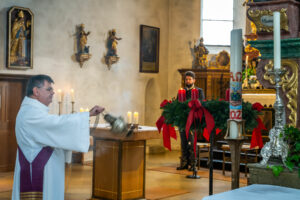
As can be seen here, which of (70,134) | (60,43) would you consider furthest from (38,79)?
(60,43)

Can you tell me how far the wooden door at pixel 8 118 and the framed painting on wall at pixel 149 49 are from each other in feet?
13.2

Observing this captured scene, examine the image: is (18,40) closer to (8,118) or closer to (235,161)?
(8,118)

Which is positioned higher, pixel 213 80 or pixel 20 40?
pixel 20 40

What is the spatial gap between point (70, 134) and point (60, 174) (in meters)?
0.44

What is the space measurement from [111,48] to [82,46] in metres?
1.05

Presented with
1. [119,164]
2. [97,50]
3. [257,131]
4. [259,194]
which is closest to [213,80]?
[97,50]

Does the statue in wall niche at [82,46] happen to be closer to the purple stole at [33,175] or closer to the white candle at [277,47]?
the purple stole at [33,175]

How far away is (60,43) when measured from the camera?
36.7 feet

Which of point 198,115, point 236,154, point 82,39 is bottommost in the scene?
point 236,154

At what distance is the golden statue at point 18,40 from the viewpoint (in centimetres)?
1010

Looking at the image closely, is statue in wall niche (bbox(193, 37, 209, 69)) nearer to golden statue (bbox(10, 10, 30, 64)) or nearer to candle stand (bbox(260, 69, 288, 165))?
golden statue (bbox(10, 10, 30, 64))

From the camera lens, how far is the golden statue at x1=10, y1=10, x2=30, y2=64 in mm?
10102

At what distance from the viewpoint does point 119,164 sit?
652 cm

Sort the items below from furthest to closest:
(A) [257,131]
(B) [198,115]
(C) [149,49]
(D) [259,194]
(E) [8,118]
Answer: (C) [149,49] → (E) [8,118] → (A) [257,131] → (B) [198,115] → (D) [259,194]
